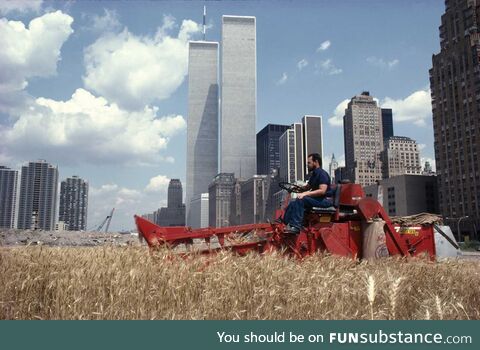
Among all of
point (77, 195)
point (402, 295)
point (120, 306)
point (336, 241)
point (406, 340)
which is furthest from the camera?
point (77, 195)

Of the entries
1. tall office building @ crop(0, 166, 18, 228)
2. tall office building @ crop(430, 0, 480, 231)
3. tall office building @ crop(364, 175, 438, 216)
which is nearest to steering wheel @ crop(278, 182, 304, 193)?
tall office building @ crop(0, 166, 18, 228)

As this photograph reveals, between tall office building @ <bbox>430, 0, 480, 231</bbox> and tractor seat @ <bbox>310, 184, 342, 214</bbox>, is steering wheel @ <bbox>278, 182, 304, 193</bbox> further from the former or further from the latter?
tall office building @ <bbox>430, 0, 480, 231</bbox>

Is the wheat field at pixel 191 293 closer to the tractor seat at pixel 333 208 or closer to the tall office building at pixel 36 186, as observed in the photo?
the tractor seat at pixel 333 208

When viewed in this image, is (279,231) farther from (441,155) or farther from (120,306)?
(441,155)

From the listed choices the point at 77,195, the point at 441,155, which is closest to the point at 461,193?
the point at 441,155

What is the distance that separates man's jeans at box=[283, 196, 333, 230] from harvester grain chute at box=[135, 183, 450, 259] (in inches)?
6.4

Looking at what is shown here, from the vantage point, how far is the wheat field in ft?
14.5

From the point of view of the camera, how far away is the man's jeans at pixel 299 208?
921cm

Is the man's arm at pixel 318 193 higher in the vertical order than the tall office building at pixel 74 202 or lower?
lower

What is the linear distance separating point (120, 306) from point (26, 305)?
1.25 meters

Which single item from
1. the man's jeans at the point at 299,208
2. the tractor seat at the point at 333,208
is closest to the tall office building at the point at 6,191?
the man's jeans at the point at 299,208

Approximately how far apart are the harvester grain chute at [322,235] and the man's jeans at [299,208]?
16cm

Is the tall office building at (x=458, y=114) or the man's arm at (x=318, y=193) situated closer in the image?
the man's arm at (x=318, y=193)

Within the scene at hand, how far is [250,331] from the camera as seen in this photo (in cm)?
324
